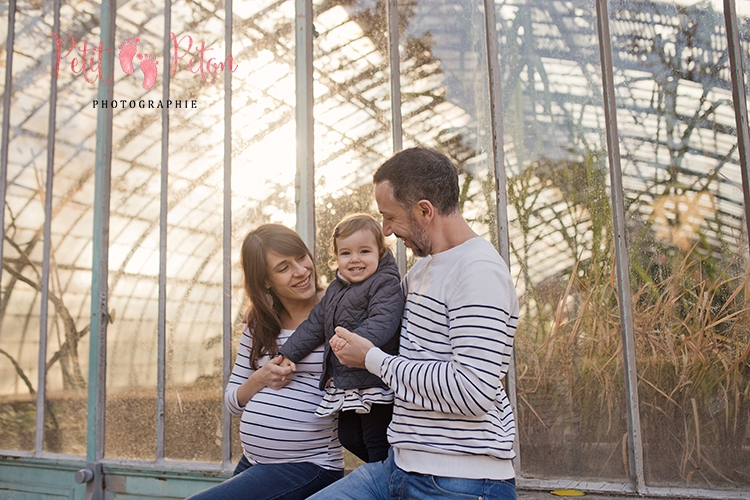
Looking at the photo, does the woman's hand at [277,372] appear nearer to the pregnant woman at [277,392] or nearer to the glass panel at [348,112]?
the pregnant woman at [277,392]

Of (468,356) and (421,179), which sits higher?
(421,179)

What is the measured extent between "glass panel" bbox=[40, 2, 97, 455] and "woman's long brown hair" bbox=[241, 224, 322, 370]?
1.61 meters

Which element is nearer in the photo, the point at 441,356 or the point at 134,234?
the point at 441,356

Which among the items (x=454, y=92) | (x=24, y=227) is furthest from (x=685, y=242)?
(x=24, y=227)

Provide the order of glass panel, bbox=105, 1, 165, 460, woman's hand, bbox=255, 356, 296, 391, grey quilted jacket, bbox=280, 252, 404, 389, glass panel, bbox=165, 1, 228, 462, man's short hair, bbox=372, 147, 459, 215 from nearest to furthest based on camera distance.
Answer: man's short hair, bbox=372, 147, 459, 215, grey quilted jacket, bbox=280, 252, 404, 389, woman's hand, bbox=255, 356, 296, 391, glass panel, bbox=165, 1, 228, 462, glass panel, bbox=105, 1, 165, 460

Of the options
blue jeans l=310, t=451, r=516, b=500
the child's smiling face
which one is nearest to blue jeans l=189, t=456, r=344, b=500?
blue jeans l=310, t=451, r=516, b=500

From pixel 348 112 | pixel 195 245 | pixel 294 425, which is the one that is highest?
pixel 348 112

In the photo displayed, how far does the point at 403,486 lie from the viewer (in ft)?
5.71

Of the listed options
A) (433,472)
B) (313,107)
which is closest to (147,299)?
(313,107)

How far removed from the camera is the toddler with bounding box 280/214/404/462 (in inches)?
78.0

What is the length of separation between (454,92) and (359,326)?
1451 millimetres

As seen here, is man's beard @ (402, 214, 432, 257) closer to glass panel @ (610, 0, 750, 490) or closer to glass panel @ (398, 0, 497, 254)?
glass panel @ (398, 0, 497, 254)

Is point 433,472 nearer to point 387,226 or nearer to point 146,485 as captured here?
point 387,226

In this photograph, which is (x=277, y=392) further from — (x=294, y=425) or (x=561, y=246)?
(x=561, y=246)
